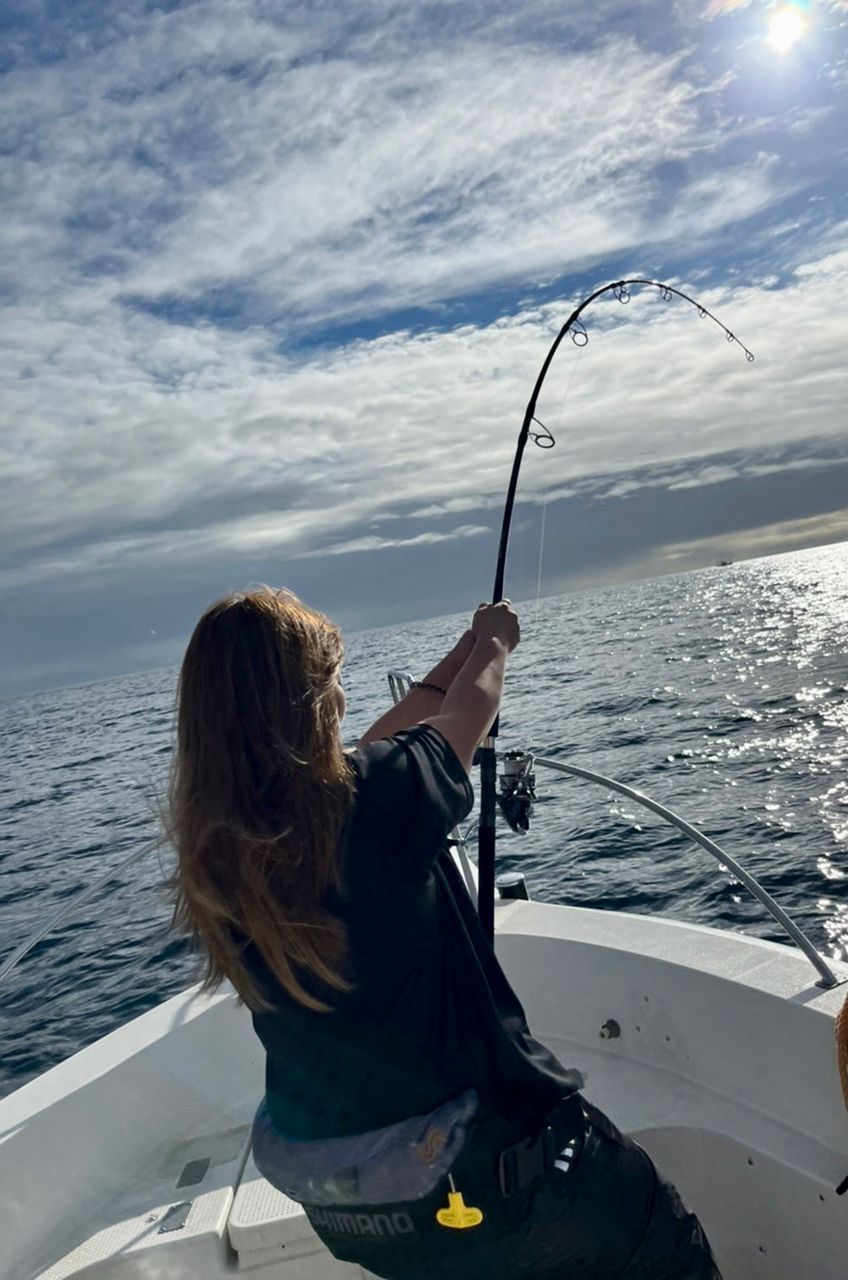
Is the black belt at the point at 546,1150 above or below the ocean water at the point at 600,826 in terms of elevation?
above

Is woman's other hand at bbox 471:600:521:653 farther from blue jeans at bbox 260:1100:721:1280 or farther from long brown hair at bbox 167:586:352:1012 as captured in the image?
blue jeans at bbox 260:1100:721:1280

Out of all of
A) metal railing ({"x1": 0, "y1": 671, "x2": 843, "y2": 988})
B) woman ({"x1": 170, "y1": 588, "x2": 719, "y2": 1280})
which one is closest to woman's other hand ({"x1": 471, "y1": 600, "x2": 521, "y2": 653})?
woman ({"x1": 170, "y1": 588, "x2": 719, "y2": 1280})

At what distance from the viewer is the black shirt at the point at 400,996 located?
143 centimetres

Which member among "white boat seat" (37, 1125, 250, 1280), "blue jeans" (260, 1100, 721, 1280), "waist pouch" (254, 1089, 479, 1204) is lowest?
"white boat seat" (37, 1125, 250, 1280)

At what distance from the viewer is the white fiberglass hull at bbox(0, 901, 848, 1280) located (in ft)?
8.50

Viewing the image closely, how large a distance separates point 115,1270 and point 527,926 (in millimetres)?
1759

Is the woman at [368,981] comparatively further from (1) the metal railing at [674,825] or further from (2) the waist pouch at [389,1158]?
(1) the metal railing at [674,825]

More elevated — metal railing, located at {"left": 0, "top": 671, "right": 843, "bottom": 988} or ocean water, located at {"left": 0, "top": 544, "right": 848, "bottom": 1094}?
metal railing, located at {"left": 0, "top": 671, "right": 843, "bottom": 988}

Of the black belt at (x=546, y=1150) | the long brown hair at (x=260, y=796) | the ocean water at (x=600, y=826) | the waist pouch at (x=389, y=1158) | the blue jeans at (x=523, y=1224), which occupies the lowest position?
the ocean water at (x=600, y=826)

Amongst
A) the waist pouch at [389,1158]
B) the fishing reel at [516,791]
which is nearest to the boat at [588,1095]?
the fishing reel at [516,791]

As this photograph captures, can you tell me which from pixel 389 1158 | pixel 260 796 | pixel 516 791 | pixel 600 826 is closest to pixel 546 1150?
pixel 389 1158

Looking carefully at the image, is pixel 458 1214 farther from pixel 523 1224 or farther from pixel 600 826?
pixel 600 826

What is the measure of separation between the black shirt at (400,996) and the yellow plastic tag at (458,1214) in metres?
0.13

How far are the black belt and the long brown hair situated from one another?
1.29 ft
